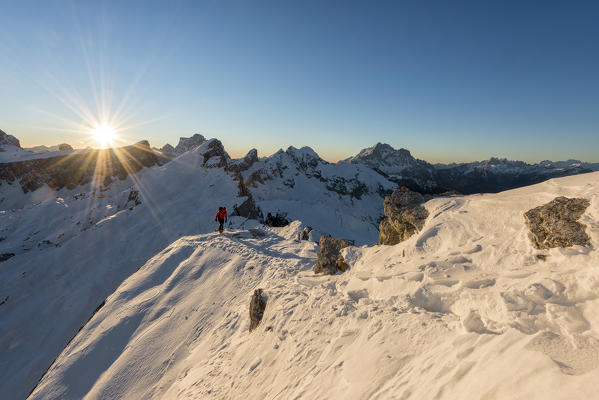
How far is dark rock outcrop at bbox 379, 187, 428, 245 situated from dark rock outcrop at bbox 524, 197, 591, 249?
12.4ft

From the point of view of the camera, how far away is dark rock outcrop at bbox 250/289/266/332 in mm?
9023

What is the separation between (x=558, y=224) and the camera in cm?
523

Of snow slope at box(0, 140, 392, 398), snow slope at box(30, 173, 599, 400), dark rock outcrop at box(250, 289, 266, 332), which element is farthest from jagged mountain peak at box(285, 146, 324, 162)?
dark rock outcrop at box(250, 289, 266, 332)

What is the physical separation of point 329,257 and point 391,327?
17.9 ft

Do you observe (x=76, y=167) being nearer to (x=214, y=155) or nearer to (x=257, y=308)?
(x=214, y=155)

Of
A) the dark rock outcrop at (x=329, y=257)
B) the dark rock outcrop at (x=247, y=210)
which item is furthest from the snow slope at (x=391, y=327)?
the dark rock outcrop at (x=247, y=210)

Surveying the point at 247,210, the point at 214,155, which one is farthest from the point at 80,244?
the point at 214,155

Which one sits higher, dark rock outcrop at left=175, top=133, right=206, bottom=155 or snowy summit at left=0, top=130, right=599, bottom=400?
dark rock outcrop at left=175, top=133, right=206, bottom=155

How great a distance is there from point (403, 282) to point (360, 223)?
262 ft

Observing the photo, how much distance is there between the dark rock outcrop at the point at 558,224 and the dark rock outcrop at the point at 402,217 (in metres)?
3.77

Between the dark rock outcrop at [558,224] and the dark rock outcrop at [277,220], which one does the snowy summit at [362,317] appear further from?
the dark rock outcrop at [277,220]

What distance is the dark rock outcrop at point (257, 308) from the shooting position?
9.02m

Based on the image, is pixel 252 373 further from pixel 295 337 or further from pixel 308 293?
pixel 308 293

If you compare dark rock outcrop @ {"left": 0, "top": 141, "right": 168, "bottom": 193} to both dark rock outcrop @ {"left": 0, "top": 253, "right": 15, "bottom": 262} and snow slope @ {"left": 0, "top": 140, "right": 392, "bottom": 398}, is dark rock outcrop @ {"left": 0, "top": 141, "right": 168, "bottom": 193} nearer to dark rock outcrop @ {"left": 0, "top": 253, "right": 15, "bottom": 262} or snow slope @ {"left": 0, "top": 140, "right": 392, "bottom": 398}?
snow slope @ {"left": 0, "top": 140, "right": 392, "bottom": 398}
